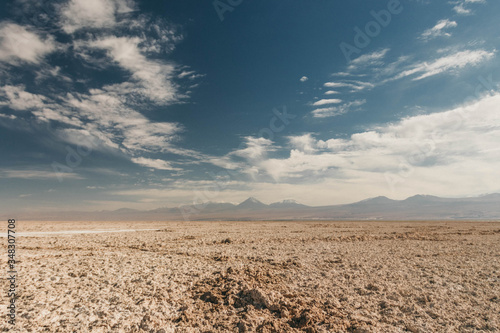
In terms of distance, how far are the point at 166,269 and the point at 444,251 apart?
13835 mm

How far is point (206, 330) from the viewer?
17.6 ft

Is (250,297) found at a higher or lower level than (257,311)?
higher

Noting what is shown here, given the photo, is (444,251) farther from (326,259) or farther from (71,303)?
(71,303)

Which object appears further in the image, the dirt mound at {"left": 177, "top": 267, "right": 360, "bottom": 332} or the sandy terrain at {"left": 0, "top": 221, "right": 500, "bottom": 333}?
the sandy terrain at {"left": 0, "top": 221, "right": 500, "bottom": 333}

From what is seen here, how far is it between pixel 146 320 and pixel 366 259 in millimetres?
9591

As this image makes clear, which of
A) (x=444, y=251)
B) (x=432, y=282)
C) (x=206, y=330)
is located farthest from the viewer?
(x=444, y=251)

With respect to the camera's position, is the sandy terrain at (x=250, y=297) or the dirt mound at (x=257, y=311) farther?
the sandy terrain at (x=250, y=297)

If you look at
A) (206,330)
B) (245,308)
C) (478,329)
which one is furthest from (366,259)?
(206,330)

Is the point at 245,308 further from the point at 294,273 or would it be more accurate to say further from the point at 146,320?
the point at 294,273

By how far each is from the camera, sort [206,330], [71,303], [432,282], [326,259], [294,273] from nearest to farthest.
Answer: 1. [206,330]
2. [71,303]
3. [432,282]
4. [294,273]
5. [326,259]

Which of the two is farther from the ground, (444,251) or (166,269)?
(166,269)

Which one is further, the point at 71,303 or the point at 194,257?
the point at 194,257

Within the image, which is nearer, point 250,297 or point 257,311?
point 257,311

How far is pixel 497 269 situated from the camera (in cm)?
1032
